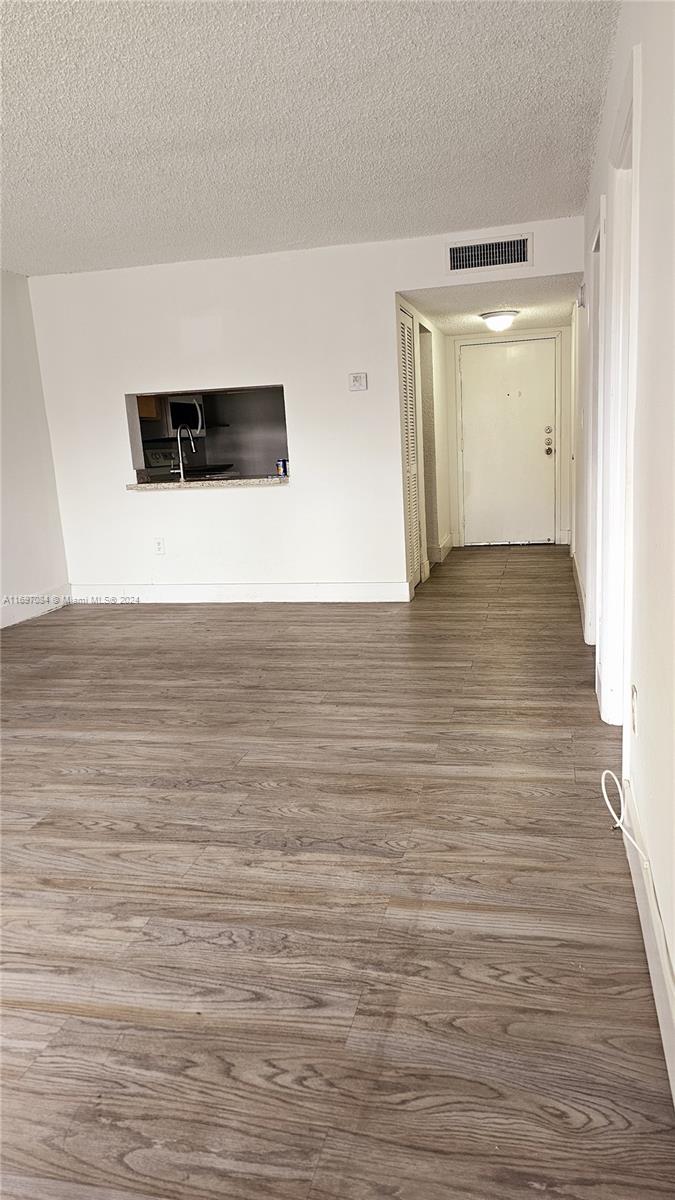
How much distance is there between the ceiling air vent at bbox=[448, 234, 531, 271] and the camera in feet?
16.5

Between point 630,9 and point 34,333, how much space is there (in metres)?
4.90

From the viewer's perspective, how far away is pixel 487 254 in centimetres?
510

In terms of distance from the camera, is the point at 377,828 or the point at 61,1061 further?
the point at 377,828

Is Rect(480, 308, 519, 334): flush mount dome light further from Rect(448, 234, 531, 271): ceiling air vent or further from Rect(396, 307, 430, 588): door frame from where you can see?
Rect(448, 234, 531, 271): ceiling air vent

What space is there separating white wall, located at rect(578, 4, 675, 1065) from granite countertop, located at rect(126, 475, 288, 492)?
374 cm

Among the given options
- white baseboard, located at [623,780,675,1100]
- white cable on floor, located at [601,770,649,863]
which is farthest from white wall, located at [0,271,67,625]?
white baseboard, located at [623,780,675,1100]

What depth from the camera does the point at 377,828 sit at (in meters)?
2.47

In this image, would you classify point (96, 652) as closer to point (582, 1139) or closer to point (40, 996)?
point (40, 996)

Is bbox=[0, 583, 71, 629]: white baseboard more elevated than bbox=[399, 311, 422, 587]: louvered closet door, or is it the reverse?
bbox=[399, 311, 422, 587]: louvered closet door

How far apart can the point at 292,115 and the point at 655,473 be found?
2.29m

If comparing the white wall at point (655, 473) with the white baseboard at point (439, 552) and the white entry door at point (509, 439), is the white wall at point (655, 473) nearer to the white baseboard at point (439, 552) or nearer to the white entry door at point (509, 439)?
the white baseboard at point (439, 552)

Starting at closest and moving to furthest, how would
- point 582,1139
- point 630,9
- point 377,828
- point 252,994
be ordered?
point 582,1139, point 252,994, point 630,9, point 377,828

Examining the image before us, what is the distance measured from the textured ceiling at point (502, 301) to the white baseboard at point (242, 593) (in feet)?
6.72

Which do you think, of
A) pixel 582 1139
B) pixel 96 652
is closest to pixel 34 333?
pixel 96 652
